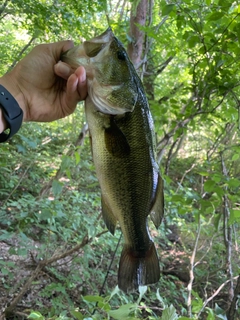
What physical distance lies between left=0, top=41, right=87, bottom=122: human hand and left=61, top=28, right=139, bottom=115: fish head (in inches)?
5.9

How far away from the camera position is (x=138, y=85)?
1385mm

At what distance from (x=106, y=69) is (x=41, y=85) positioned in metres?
0.49

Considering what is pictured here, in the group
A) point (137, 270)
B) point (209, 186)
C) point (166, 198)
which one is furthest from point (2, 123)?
point (166, 198)

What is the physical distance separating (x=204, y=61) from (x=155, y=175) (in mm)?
1522

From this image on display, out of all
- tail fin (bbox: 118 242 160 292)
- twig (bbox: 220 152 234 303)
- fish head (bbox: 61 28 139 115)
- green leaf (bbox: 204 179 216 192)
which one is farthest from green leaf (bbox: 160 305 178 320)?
twig (bbox: 220 152 234 303)

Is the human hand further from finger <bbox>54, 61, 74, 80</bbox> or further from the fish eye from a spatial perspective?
the fish eye

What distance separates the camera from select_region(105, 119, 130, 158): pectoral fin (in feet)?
4.46

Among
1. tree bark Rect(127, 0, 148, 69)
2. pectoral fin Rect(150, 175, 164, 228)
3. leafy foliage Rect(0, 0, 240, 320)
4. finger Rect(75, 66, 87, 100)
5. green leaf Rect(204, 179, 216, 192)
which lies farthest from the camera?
tree bark Rect(127, 0, 148, 69)

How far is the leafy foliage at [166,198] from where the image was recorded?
231 cm

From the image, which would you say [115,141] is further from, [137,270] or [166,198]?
[166,198]

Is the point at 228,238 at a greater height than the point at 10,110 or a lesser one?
lesser

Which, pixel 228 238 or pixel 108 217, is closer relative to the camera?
pixel 108 217

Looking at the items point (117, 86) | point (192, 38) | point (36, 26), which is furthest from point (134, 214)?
point (36, 26)

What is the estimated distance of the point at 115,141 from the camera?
1.37 m
